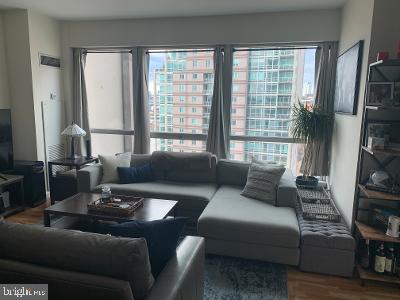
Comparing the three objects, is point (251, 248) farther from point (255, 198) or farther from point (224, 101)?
point (224, 101)

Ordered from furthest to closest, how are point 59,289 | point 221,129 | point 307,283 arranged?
point 221,129 < point 307,283 < point 59,289

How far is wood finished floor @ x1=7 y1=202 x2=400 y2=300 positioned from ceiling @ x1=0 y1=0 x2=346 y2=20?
2968mm

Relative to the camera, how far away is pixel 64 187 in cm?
411

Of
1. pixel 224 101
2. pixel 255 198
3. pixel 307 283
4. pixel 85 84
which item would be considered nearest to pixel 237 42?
pixel 224 101

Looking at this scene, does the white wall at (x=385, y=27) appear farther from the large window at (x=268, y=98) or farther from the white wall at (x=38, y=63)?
the white wall at (x=38, y=63)

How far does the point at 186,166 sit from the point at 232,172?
0.61 metres

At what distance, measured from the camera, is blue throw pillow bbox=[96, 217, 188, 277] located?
5.24 ft

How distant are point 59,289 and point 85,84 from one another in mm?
4034

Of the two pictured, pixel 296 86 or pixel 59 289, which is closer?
pixel 59 289

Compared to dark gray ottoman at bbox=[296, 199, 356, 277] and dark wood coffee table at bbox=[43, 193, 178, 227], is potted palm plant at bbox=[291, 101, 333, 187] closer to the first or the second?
dark gray ottoman at bbox=[296, 199, 356, 277]

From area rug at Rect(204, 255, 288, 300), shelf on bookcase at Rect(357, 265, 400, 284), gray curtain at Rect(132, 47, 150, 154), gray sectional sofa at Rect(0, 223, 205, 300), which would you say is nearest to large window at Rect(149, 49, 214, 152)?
gray curtain at Rect(132, 47, 150, 154)

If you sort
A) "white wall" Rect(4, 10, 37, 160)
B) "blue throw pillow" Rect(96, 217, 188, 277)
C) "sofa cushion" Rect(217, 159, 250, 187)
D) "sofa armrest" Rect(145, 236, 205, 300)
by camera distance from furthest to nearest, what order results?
"white wall" Rect(4, 10, 37, 160), "sofa cushion" Rect(217, 159, 250, 187), "blue throw pillow" Rect(96, 217, 188, 277), "sofa armrest" Rect(145, 236, 205, 300)

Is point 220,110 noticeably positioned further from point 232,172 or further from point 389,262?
point 389,262

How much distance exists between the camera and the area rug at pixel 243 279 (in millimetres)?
2357
